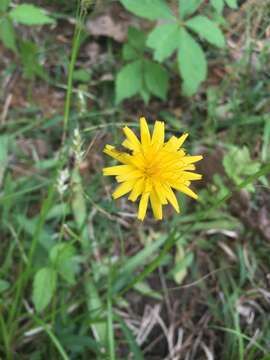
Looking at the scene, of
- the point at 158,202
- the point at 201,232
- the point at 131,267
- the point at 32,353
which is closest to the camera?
the point at 158,202

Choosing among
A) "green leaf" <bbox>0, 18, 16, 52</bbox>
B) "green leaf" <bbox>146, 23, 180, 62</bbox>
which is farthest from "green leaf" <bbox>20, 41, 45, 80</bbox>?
"green leaf" <bbox>146, 23, 180, 62</bbox>

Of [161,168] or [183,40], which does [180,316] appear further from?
[183,40]

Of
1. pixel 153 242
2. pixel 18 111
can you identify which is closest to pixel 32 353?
pixel 153 242

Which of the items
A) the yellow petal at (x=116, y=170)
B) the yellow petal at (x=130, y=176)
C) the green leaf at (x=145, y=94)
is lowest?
the yellow petal at (x=130, y=176)

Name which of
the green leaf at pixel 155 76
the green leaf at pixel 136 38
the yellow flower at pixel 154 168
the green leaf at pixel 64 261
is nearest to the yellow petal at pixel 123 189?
the yellow flower at pixel 154 168

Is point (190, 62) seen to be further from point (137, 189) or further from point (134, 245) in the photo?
point (137, 189)

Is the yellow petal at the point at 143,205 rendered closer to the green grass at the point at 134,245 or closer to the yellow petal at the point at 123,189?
the yellow petal at the point at 123,189
